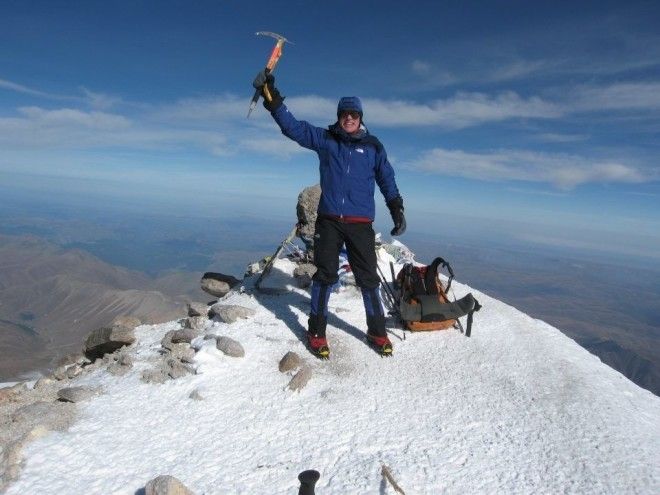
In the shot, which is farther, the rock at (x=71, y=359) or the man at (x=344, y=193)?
the rock at (x=71, y=359)

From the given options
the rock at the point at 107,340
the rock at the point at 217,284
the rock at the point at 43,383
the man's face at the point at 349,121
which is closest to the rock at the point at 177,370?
the rock at the point at 107,340

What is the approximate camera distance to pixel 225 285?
42.4 feet

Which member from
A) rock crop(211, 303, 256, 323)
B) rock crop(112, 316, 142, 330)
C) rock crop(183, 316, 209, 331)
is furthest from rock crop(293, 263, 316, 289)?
rock crop(112, 316, 142, 330)

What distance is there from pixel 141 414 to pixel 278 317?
12.0 feet

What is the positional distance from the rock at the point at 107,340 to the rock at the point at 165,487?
16.3ft

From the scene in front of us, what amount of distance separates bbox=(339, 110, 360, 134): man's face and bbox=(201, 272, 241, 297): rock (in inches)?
293

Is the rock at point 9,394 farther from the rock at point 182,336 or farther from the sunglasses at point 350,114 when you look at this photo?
the sunglasses at point 350,114

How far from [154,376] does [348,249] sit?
3979 mm

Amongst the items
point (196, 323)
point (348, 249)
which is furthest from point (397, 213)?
point (196, 323)

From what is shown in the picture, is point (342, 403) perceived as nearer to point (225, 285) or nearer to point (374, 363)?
point (374, 363)

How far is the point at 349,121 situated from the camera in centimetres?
692

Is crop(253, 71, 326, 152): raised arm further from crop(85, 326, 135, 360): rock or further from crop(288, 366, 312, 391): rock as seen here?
crop(85, 326, 135, 360): rock

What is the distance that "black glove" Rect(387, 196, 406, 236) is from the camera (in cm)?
768

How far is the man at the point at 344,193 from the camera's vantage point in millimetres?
6828
